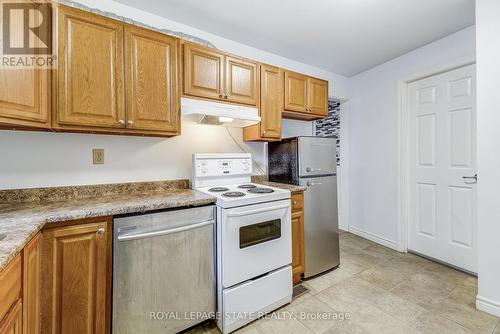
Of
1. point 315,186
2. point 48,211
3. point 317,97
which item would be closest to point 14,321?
point 48,211

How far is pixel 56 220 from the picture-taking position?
1.16m

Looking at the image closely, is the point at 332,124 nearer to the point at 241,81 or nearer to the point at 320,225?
the point at 320,225

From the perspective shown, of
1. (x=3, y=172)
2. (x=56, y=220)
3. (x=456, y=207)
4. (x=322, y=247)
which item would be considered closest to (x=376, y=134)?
(x=456, y=207)

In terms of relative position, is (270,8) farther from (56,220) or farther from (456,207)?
(456,207)

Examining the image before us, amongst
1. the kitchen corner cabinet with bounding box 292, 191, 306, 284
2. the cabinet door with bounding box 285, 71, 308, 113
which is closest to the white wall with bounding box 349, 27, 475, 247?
A: the cabinet door with bounding box 285, 71, 308, 113

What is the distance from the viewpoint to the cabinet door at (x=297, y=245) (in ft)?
7.15

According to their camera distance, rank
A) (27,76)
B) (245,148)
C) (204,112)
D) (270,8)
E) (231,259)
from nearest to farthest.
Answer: (27,76)
(231,259)
(204,112)
(270,8)
(245,148)

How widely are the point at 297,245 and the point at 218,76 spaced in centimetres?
176

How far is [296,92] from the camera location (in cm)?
251

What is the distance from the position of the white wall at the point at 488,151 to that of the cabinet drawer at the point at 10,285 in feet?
9.43

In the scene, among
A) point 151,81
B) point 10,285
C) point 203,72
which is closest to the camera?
point 10,285

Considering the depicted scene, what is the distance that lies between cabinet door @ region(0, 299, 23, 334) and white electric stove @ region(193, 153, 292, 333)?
102 centimetres

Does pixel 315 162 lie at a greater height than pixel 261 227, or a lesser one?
greater

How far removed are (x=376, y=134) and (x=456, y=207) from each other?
1248mm
